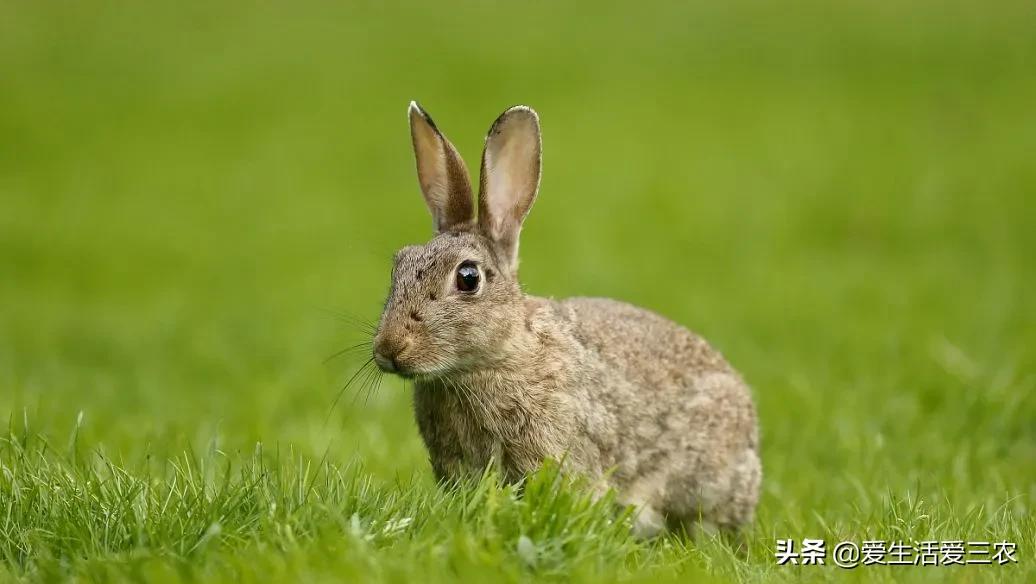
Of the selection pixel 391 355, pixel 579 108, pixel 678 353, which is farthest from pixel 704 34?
pixel 391 355

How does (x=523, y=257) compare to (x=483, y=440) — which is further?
(x=523, y=257)

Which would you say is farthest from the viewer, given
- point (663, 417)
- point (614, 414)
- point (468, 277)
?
point (663, 417)

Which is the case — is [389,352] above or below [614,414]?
above

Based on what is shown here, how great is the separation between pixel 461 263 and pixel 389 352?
21.5 inches

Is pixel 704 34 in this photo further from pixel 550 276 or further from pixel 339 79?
pixel 550 276

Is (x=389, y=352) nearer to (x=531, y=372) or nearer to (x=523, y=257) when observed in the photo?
(x=531, y=372)

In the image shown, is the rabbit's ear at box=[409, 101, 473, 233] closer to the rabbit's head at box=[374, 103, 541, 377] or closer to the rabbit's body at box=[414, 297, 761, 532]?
the rabbit's head at box=[374, 103, 541, 377]

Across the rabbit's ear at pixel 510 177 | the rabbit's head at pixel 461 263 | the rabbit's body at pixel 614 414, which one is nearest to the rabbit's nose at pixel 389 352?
the rabbit's head at pixel 461 263

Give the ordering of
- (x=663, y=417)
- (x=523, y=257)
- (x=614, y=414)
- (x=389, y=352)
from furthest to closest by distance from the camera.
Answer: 1. (x=523, y=257)
2. (x=663, y=417)
3. (x=614, y=414)
4. (x=389, y=352)

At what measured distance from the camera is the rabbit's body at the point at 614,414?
16.5 ft

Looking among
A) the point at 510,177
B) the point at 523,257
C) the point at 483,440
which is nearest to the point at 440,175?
the point at 510,177

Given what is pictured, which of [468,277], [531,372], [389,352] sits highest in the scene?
[468,277]

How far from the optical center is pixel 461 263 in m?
5.03

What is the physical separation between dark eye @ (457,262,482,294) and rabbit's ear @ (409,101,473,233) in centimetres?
42
